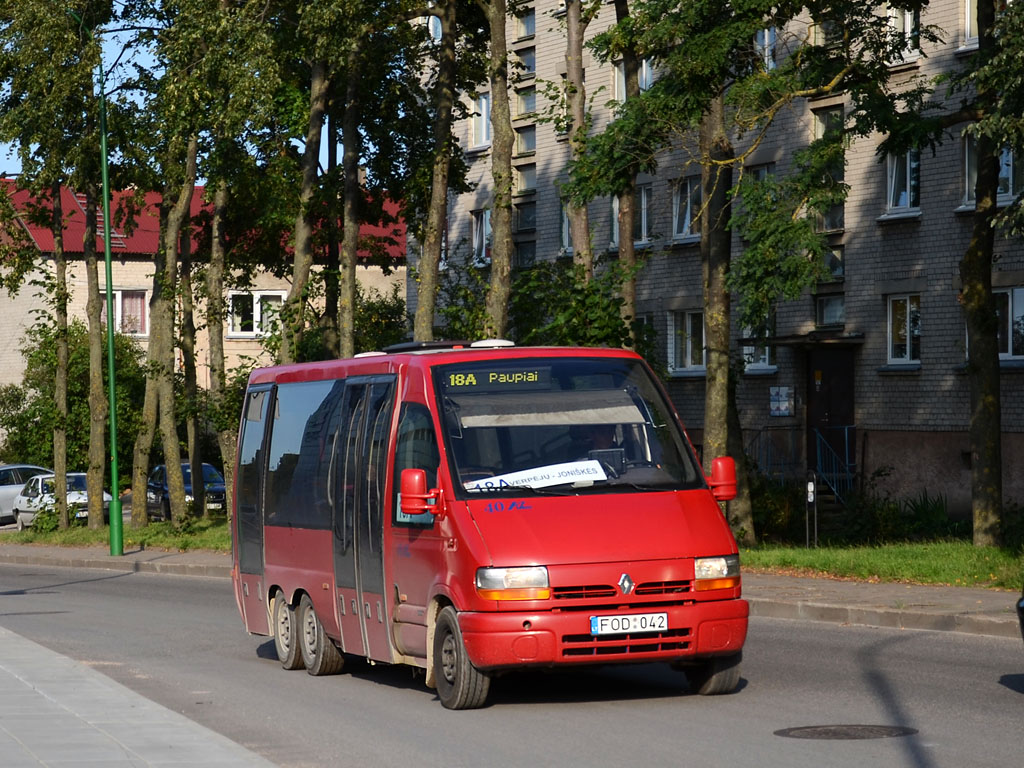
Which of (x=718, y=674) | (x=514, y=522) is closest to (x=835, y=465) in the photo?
(x=718, y=674)

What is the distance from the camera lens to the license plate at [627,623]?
32.3 feet

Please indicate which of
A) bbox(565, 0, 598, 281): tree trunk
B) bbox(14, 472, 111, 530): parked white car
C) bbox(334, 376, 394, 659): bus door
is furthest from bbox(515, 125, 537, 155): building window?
bbox(334, 376, 394, 659): bus door

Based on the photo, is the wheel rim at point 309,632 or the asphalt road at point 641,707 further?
Answer: the wheel rim at point 309,632

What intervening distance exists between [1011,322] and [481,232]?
22187 millimetres

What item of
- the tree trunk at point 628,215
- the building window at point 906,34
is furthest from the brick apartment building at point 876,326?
the building window at point 906,34

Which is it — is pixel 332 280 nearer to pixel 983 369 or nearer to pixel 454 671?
pixel 983 369

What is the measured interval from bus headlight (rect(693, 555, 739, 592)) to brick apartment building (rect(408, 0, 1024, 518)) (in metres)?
21.3

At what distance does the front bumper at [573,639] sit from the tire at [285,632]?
3.64m

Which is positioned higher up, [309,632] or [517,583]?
[517,583]

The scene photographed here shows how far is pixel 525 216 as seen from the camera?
49188 mm

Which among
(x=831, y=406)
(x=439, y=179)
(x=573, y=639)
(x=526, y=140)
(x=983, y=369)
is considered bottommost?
(x=573, y=639)

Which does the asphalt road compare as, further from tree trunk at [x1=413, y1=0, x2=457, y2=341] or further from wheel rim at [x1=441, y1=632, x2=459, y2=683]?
tree trunk at [x1=413, y1=0, x2=457, y2=341]

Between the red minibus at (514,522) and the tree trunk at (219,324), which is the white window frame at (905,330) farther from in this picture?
the red minibus at (514,522)

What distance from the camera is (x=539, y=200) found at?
4788 cm
